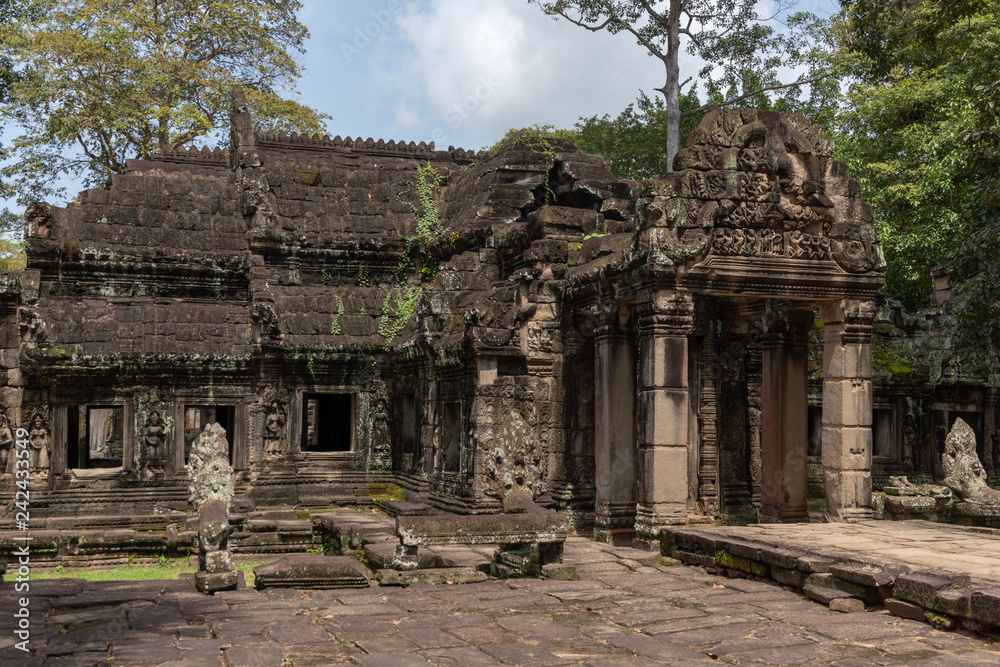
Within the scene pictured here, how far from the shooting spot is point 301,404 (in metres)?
17.6

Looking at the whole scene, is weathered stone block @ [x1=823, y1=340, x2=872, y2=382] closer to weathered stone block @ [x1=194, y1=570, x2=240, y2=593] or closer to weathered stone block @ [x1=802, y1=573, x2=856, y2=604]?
weathered stone block @ [x1=802, y1=573, x2=856, y2=604]

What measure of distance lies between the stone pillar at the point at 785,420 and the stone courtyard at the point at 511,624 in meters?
2.85

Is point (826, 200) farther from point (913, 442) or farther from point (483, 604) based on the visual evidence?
point (913, 442)

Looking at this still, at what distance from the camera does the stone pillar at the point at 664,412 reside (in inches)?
439

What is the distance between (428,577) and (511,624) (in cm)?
209

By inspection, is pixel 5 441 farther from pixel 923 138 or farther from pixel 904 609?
pixel 923 138

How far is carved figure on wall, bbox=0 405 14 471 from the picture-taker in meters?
15.8

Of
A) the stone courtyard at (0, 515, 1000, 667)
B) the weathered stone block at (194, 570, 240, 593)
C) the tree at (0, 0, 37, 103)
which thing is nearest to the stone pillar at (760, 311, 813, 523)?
the stone courtyard at (0, 515, 1000, 667)

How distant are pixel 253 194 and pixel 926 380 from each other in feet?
45.7

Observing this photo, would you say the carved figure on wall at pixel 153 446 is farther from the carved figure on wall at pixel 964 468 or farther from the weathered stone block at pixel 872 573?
the carved figure on wall at pixel 964 468

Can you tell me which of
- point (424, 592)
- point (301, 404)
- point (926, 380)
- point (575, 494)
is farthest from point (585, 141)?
point (424, 592)

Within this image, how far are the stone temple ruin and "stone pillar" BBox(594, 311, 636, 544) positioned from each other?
0.04 metres

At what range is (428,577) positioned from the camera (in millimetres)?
9695
